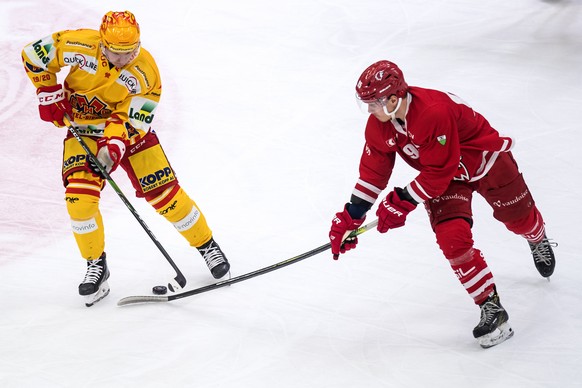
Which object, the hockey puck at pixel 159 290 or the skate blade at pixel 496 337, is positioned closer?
the skate blade at pixel 496 337

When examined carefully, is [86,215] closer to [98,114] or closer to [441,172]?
[98,114]

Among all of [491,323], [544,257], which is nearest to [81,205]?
[491,323]

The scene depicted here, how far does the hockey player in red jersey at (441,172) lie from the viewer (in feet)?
9.64

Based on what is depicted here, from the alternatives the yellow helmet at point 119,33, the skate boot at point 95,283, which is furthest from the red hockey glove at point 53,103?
the skate boot at point 95,283

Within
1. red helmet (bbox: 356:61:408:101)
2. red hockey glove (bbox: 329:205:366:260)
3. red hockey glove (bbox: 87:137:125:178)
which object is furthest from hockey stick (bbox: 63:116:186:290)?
red helmet (bbox: 356:61:408:101)

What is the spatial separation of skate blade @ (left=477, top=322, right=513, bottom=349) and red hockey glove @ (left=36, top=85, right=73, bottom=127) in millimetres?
1949

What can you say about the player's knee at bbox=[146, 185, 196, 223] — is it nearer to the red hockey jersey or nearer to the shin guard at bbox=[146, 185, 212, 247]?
the shin guard at bbox=[146, 185, 212, 247]

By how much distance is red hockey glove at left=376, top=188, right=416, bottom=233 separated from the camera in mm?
3045

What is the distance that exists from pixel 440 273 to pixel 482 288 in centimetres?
67

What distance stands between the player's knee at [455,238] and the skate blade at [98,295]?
149 cm

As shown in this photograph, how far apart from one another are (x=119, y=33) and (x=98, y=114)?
43cm

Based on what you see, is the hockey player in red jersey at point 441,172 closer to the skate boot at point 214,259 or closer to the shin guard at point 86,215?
the skate boot at point 214,259

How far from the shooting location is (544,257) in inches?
141

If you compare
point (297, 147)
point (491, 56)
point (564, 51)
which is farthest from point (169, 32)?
point (564, 51)
